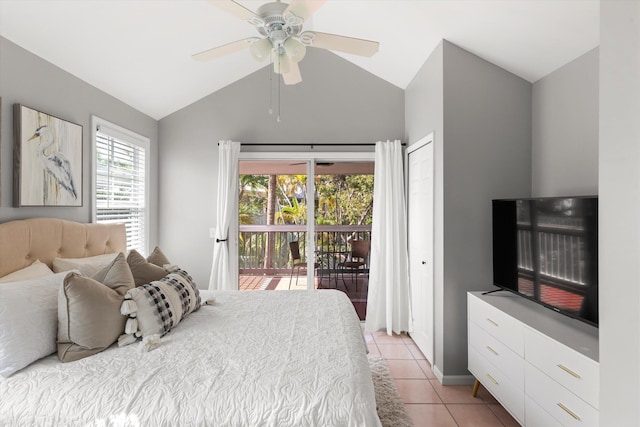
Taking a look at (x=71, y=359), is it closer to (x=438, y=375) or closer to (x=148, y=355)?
(x=148, y=355)

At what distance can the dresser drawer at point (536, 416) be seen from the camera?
1804 mm

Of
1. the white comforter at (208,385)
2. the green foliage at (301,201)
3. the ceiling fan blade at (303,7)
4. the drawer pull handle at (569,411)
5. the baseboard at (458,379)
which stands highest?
the ceiling fan blade at (303,7)

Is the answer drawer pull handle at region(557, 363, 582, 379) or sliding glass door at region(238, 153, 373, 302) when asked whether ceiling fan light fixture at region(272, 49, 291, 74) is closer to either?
sliding glass door at region(238, 153, 373, 302)

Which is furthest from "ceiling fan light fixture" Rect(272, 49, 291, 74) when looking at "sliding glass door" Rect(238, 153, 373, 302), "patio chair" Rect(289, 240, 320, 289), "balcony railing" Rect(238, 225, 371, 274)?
"patio chair" Rect(289, 240, 320, 289)

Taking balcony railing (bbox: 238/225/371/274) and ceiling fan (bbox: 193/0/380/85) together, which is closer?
ceiling fan (bbox: 193/0/380/85)

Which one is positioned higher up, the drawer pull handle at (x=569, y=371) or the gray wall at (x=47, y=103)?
the gray wall at (x=47, y=103)

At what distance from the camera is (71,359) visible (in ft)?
5.18

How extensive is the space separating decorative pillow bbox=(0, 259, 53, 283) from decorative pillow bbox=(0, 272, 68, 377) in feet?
0.94

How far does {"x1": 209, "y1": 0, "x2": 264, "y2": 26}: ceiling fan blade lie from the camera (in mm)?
1708

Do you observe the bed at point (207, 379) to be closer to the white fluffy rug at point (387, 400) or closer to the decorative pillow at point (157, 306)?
the decorative pillow at point (157, 306)

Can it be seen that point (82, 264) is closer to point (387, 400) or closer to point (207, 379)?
point (207, 379)

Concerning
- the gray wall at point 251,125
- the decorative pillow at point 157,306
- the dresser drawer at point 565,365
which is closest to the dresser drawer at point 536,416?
the dresser drawer at point 565,365

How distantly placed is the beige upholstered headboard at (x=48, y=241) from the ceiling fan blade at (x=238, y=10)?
5.72 ft

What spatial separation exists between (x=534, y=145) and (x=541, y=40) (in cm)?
78
